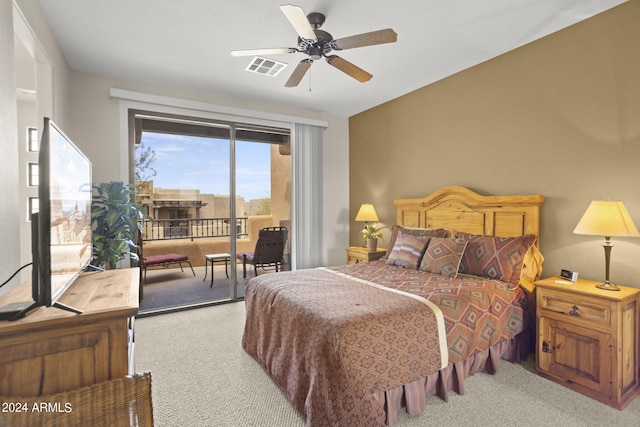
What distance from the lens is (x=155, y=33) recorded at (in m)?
2.73

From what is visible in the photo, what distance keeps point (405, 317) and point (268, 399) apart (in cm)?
109

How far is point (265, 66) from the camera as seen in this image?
131 inches

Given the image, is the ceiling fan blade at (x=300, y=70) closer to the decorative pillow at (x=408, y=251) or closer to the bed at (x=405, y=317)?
the bed at (x=405, y=317)

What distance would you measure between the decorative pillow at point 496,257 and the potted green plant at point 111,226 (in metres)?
3.00

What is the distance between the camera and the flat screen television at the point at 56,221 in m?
1.06

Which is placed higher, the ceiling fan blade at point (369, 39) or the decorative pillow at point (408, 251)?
the ceiling fan blade at point (369, 39)

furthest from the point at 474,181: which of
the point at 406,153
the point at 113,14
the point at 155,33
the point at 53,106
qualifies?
the point at 53,106

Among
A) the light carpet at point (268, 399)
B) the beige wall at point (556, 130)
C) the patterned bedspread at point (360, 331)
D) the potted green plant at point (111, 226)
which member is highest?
the beige wall at point (556, 130)

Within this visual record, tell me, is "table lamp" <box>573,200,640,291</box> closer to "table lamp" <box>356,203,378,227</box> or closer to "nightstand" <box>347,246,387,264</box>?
"nightstand" <box>347,246,387,264</box>

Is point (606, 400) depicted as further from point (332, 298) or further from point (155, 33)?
point (155, 33)

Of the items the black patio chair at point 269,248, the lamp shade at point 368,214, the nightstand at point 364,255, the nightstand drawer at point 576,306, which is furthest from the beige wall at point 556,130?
the black patio chair at point 269,248

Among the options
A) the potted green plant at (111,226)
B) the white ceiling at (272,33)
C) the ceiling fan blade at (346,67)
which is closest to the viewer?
the white ceiling at (272,33)

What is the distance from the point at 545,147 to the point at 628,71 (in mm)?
718

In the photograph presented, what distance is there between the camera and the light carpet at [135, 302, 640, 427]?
1913 mm
